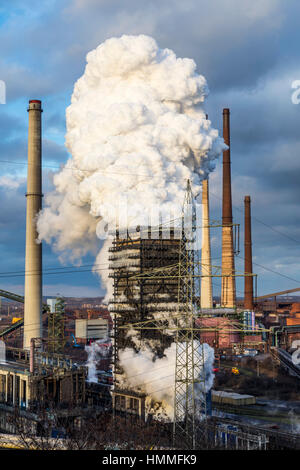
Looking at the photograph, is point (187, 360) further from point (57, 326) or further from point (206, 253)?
point (206, 253)

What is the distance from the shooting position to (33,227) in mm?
52906

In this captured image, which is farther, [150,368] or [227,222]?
[227,222]

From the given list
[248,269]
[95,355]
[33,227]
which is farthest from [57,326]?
[248,269]

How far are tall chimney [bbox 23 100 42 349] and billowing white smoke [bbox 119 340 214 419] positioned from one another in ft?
47.6

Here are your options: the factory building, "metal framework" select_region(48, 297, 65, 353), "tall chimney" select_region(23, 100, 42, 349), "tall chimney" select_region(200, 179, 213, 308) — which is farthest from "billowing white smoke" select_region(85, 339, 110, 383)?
"tall chimney" select_region(200, 179, 213, 308)

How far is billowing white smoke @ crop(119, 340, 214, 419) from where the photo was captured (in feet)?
124

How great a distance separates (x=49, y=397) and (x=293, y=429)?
1818cm

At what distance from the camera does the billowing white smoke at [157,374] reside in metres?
37.8

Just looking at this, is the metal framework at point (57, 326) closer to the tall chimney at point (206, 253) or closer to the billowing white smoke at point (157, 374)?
the billowing white smoke at point (157, 374)

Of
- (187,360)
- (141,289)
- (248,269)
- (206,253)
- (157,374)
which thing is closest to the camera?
(187,360)

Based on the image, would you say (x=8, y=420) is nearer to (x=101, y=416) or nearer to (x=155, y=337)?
(x=101, y=416)

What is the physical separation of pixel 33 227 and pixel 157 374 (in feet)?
67.8
